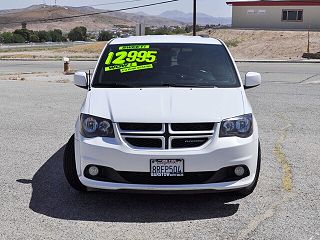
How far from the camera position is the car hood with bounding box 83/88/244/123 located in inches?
179

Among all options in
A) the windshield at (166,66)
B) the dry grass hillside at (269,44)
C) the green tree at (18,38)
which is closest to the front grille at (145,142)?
the windshield at (166,66)

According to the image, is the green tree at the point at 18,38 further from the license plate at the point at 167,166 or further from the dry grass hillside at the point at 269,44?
the license plate at the point at 167,166

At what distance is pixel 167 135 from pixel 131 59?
1700mm

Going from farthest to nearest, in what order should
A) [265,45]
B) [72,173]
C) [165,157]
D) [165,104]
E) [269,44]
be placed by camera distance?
1. [269,44]
2. [265,45]
3. [72,173]
4. [165,104]
5. [165,157]

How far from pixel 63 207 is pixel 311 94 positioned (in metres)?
10.1

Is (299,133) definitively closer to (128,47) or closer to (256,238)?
(128,47)

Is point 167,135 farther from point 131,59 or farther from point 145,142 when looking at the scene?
point 131,59

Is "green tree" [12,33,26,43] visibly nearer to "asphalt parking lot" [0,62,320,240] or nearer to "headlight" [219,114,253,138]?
"asphalt parking lot" [0,62,320,240]

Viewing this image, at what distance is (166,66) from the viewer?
5762mm

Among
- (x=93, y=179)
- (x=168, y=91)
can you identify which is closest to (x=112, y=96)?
(x=168, y=91)

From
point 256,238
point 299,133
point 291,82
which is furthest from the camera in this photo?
point 291,82

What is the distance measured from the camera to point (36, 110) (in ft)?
35.4

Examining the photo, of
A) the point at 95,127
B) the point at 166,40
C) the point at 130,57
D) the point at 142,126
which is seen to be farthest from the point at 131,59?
the point at 142,126

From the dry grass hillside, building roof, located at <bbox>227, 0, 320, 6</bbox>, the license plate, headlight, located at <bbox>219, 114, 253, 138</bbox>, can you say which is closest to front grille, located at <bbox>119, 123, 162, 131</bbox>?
the license plate
